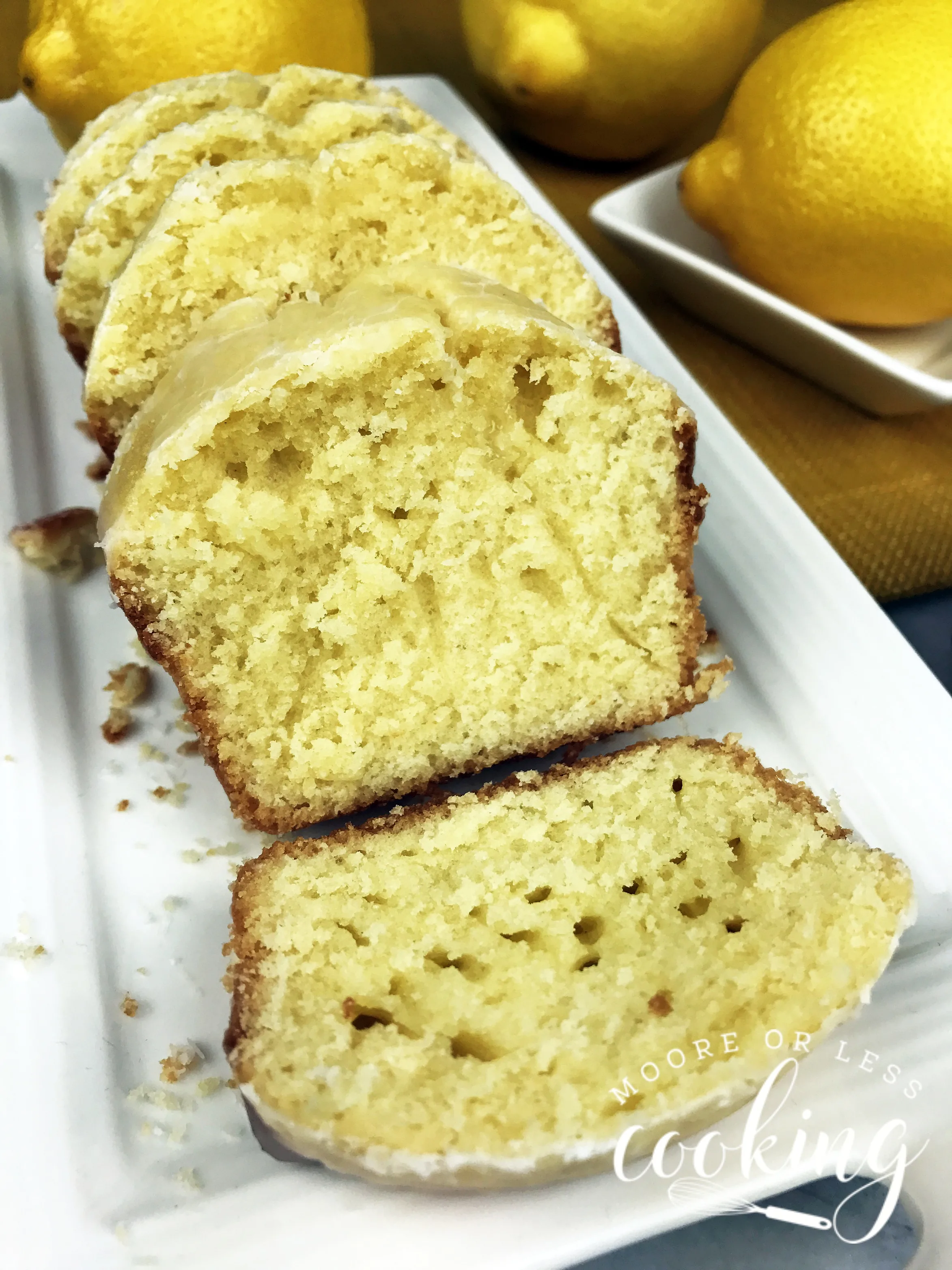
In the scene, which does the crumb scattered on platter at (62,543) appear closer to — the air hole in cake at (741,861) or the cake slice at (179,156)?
the cake slice at (179,156)

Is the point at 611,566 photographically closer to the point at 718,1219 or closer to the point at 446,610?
the point at 446,610

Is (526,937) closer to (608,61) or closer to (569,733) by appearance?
(569,733)

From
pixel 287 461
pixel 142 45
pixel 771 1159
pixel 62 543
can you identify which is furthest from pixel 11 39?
pixel 771 1159

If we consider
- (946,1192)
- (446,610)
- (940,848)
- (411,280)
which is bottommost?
(946,1192)

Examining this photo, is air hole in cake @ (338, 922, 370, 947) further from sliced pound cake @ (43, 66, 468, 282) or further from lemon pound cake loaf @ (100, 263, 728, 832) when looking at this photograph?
sliced pound cake @ (43, 66, 468, 282)

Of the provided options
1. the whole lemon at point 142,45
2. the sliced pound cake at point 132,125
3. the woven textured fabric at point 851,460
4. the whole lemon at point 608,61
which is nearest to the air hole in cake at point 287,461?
the sliced pound cake at point 132,125

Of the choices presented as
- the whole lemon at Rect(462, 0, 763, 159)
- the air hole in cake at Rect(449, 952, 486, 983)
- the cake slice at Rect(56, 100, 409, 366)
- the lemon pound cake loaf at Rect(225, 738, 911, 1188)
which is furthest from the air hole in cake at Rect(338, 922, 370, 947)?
the whole lemon at Rect(462, 0, 763, 159)

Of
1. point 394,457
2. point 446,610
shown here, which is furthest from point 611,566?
point 394,457
